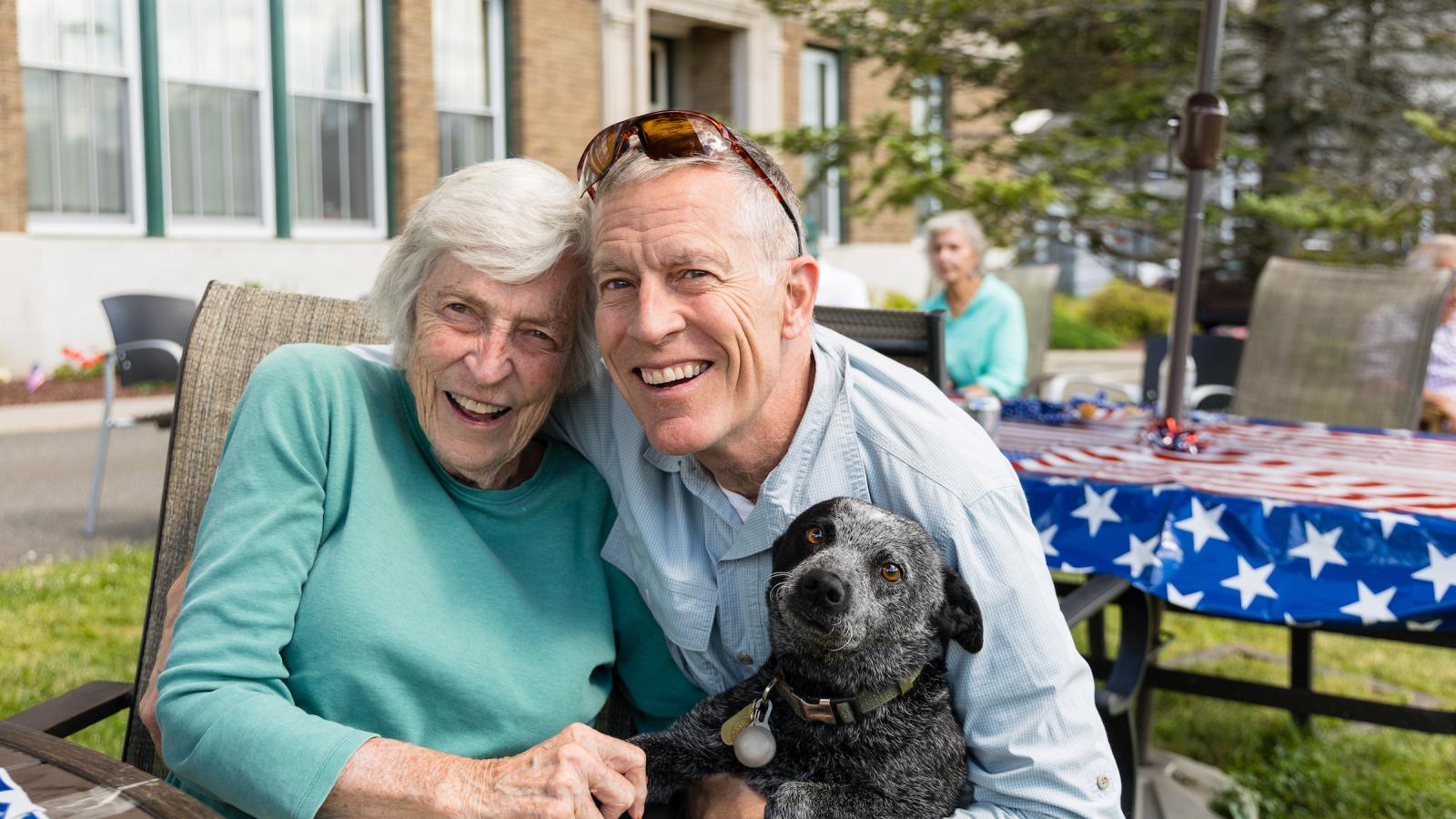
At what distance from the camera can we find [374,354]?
2.19 meters

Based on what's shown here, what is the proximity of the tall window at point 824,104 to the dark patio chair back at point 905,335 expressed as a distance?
1545 cm

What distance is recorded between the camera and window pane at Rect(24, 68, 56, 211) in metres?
11.4

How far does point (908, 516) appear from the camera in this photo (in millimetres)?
1747

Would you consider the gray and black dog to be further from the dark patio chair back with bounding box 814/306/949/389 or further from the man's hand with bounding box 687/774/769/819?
the dark patio chair back with bounding box 814/306/949/389

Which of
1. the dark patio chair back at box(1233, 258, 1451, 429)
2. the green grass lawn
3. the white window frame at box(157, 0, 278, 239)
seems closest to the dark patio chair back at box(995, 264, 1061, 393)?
the dark patio chair back at box(1233, 258, 1451, 429)

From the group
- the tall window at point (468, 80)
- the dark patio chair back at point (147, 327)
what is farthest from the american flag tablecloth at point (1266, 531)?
the tall window at point (468, 80)

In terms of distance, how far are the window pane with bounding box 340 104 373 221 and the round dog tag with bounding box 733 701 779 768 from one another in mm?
12956

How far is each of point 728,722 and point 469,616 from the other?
0.44m

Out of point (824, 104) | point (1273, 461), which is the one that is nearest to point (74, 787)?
point (1273, 461)

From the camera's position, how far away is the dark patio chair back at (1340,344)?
5.04 metres

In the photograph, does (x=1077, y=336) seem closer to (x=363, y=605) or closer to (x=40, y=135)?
(x=40, y=135)

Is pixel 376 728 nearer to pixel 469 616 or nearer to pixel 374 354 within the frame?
pixel 469 616

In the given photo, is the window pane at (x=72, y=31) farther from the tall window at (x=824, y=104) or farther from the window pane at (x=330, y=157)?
the tall window at (x=824, y=104)

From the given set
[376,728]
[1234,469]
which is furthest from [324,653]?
[1234,469]
